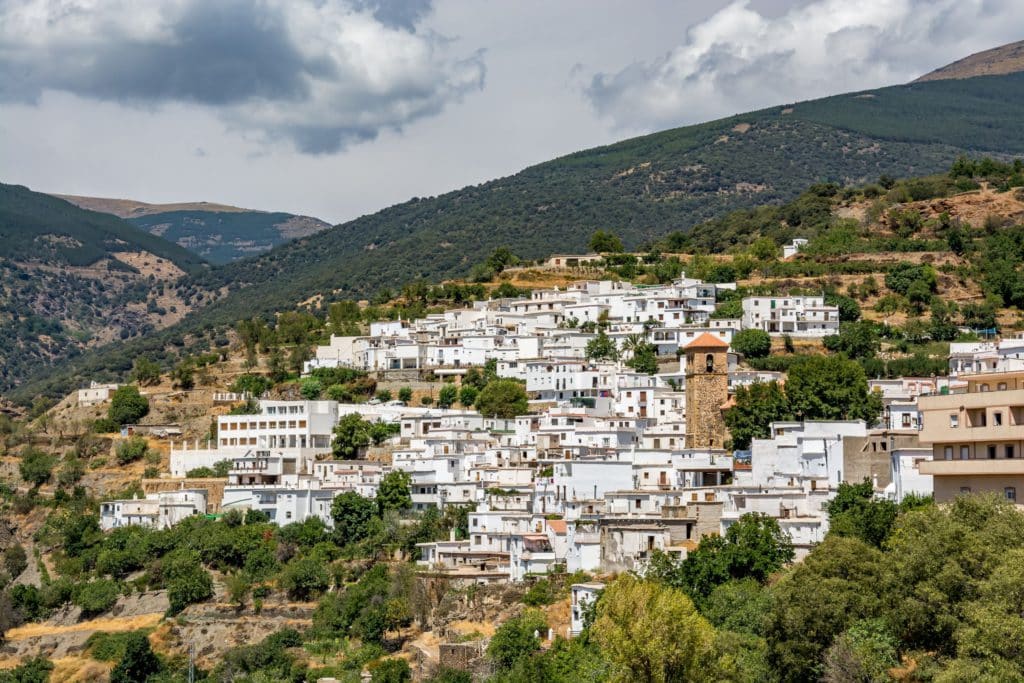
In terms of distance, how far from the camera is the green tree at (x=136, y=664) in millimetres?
54344

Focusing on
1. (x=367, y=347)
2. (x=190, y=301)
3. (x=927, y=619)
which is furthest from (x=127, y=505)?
(x=190, y=301)

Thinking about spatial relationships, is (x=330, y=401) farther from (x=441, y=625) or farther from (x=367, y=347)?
(x=441, y=625)

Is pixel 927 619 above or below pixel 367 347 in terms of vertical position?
below

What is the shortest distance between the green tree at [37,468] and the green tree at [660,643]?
45.3 m

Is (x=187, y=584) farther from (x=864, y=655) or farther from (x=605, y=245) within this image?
(x=605, y=245)

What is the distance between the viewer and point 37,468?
7519 centimetres

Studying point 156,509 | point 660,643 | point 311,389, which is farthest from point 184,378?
point 660,643

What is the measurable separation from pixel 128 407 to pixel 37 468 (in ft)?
22.5

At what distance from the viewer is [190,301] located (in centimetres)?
19350

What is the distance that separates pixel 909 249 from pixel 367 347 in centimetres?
3217

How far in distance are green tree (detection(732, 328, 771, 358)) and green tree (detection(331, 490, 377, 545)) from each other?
71.8 feet

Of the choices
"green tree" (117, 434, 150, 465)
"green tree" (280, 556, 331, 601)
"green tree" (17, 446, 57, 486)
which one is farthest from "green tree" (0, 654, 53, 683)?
"green tree" (17, 446, 57, 486)

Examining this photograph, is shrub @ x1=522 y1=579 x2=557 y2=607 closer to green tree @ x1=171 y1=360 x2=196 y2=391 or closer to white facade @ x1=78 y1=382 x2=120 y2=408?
green tree @ x1=171 y1=360 x2=196 y2=391

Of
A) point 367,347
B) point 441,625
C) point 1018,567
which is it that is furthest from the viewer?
point 367,347
